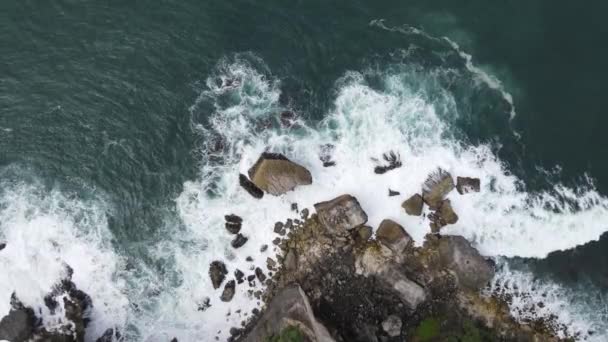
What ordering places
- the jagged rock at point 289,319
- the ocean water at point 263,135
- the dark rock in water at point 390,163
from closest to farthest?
the jagged rock at point 289,319, the ocean water at point 263,135, the dark rock in water at point 390,163

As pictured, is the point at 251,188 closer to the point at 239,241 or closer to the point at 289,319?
the point at 239,241

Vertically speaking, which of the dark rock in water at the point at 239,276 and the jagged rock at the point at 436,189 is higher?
the jagged rock at the point at 436,189

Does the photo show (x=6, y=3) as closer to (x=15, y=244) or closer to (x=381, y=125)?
(x=15, y=244)

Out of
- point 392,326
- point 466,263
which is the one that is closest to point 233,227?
point 392,326

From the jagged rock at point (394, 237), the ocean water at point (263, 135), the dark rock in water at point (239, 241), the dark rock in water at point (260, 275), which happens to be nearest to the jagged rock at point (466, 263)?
the ocean water at point (263, 135)

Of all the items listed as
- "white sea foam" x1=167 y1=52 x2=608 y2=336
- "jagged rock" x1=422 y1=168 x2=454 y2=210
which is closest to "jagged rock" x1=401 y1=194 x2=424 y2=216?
"white sea foam" x1=167 y1=52 x2=608 y2=336

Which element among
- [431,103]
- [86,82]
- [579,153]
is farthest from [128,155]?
[579,153]

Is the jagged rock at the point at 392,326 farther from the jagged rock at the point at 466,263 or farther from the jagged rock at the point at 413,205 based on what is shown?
the jagged rock at the point at 413,205
